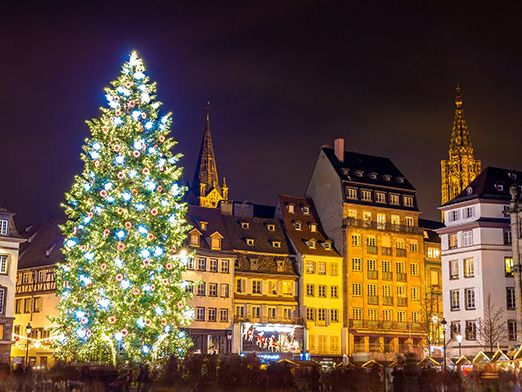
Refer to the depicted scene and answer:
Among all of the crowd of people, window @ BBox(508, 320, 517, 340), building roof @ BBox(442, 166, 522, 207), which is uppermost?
building roof @ BBox(442, 166, 522, 207)

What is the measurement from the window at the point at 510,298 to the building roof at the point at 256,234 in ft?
70.5

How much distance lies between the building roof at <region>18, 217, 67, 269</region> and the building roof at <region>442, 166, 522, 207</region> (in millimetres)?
34887

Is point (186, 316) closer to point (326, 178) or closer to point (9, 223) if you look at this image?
point (9, 223)

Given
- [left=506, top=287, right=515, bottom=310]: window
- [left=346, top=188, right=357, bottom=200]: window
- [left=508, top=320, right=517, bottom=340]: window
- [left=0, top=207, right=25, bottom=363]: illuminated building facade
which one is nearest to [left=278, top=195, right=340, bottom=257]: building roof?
[left=346, top=188, right=357, bottom=200]: window

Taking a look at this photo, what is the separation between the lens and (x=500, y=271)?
6531 centimetres

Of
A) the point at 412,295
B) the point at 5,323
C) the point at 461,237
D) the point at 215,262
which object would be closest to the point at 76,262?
the point at 5,323

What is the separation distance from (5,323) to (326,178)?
35650 mm

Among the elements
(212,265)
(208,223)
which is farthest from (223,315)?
(208,223)

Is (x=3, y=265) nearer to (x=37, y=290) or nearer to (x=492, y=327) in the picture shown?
(x=37, y=290)

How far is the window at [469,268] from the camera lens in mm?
66312

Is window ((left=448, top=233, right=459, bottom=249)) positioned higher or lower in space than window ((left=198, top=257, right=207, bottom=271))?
higher

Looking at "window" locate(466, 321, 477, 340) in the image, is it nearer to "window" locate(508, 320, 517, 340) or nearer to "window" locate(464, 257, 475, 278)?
"window" locate(508, 320, 517, 340)

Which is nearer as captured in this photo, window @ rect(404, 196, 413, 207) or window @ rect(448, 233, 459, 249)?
window @ rect(448, 233, 459, 249)

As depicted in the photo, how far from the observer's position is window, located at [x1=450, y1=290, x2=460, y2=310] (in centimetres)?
6725
